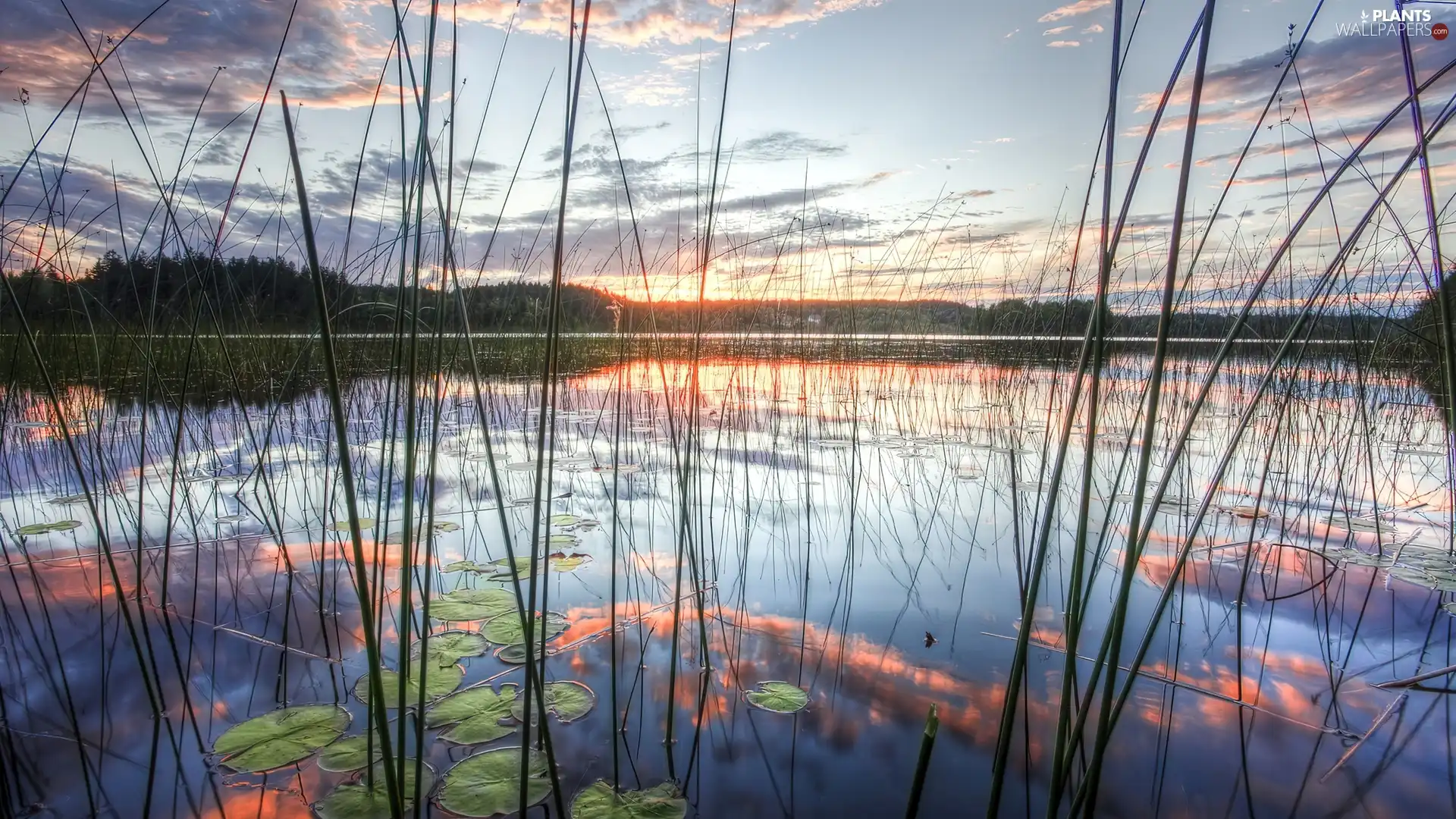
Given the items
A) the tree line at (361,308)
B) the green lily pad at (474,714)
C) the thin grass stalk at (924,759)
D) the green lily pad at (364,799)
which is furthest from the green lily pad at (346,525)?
the thin grass stalk at (924,759)

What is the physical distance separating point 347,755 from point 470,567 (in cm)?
106

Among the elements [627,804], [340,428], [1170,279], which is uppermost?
[1170,279]

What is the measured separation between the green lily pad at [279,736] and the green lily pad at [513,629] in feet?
1.42

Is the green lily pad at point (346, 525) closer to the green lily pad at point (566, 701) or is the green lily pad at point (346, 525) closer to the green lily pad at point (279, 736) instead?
the green lily pad at point (279, 736)

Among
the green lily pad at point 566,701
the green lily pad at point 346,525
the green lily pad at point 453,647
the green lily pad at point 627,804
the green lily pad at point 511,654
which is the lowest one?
the green lily pad at point 627,804

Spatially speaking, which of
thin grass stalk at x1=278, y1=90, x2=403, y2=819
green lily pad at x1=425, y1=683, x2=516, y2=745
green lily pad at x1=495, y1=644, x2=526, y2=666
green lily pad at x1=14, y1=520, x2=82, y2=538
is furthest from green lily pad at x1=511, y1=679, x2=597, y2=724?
green lily pad at x1=14, y1=520, x2=82, y2=538

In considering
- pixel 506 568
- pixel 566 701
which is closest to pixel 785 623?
pixel 566 701

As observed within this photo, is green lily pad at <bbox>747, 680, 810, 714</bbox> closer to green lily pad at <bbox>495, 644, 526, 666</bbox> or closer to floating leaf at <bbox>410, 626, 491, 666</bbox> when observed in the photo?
green lily pad at <bbox>495, 644, 526, 666</bbox>

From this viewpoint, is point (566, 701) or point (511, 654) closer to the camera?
point (566, 701)

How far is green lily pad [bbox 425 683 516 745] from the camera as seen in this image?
4.83 ft

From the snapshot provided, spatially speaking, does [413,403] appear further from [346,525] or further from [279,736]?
[346,525]

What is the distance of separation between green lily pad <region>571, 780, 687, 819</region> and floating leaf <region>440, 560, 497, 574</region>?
4.13ft

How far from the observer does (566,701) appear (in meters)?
1.65

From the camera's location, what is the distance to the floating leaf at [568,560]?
247cm
